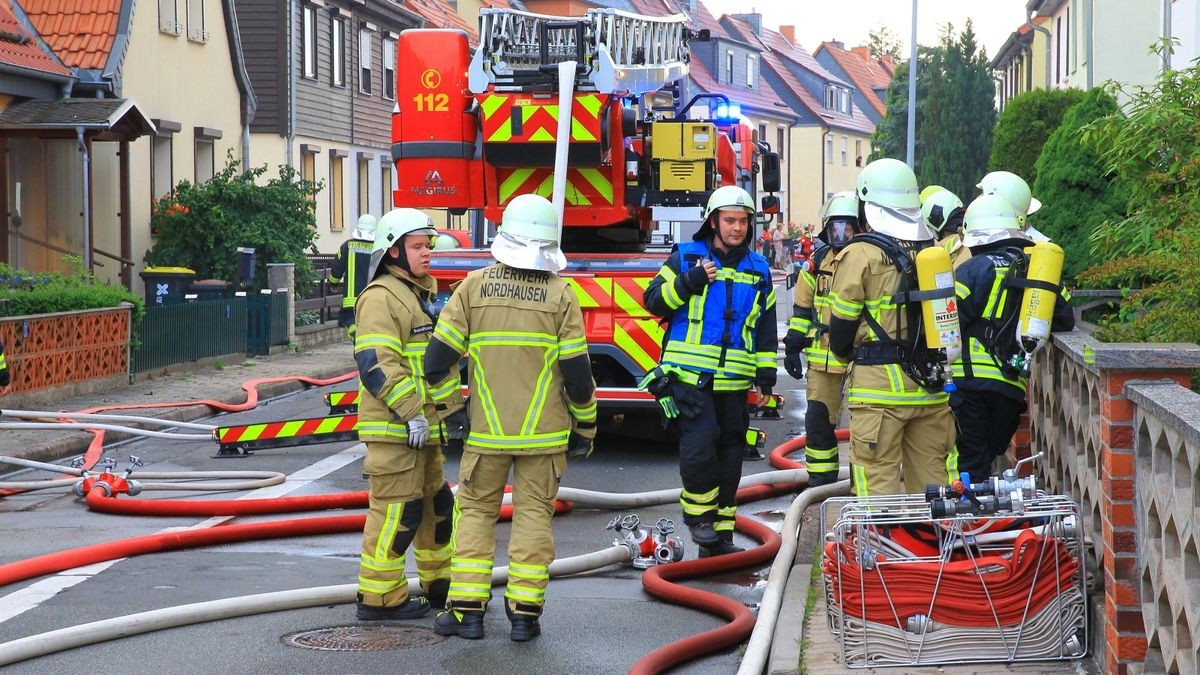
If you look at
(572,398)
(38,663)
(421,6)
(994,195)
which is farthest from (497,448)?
(421,6)

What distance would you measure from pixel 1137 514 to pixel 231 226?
64.1 ft

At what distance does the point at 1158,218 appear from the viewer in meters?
8.14

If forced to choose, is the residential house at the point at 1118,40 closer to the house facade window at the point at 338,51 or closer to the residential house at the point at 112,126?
the house facade window at the point at 338,51

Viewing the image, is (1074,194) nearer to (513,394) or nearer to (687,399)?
(687,399)

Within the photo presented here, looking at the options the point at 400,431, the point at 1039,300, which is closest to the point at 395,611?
the point at 400,431

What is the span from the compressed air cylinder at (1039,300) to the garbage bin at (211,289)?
1578 centimetres

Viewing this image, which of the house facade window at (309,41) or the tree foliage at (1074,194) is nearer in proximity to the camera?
the tree foliage at (1074,194)

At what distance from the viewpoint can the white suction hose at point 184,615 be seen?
5797mm

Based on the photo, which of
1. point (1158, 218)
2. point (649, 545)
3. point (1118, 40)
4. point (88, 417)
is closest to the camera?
point (649, 545)

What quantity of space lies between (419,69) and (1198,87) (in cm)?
592

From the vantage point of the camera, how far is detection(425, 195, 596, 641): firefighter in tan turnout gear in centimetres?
631

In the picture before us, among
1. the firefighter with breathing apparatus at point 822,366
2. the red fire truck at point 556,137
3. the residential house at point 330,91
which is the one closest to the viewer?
the firefighter with breathing apparatus at point 822,366

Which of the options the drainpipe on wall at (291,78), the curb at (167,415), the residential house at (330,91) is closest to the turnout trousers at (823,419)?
the curb at (167,415)

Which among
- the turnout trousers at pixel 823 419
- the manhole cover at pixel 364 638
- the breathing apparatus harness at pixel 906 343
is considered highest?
the breathing apparatus harness at pixel 906 343
